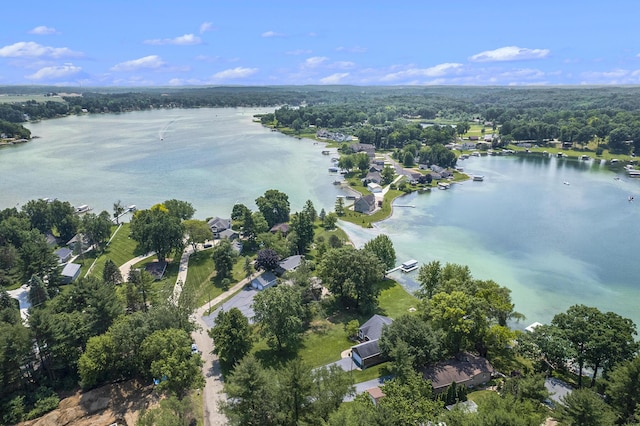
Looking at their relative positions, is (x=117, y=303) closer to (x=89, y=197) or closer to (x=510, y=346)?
(x=510, y=346)

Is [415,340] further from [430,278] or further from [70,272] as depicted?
[70,272]

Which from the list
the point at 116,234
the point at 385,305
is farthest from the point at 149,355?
the point at 116,234

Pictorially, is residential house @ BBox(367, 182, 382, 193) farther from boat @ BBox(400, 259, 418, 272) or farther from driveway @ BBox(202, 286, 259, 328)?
driveway @ BBox(202, 286, 259, 328)

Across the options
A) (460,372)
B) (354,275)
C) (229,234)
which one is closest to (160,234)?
(229,234)

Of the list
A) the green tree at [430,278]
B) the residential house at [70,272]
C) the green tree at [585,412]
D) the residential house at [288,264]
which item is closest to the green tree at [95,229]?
the residential house at [70,272]

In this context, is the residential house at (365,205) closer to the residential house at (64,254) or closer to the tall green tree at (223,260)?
the tall green tree at (223,260)

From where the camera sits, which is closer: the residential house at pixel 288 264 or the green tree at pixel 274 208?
the residential house at pixel 288 264
